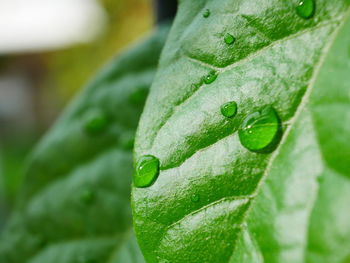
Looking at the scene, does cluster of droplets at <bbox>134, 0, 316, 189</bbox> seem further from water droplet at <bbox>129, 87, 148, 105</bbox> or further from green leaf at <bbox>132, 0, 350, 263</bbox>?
water droplet at <bbox>129, 87, 148, 105</bbox>

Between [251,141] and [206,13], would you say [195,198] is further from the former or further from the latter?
[206,13]

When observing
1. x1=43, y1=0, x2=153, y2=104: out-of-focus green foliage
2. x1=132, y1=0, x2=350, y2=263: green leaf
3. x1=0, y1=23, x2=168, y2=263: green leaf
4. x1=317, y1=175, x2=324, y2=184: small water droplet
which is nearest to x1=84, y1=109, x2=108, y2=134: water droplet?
x1=0, y1=23, x2=168, y2=263: green leaf

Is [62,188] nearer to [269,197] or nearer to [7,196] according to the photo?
[269,197]

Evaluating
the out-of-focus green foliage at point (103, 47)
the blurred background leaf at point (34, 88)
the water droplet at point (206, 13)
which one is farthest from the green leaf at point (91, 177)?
the blurred background leaf at point (34, 88)

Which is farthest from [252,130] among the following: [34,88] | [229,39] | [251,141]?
[34,88]

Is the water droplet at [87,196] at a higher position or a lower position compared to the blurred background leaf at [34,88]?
higher

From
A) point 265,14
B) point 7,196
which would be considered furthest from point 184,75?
point 7,196

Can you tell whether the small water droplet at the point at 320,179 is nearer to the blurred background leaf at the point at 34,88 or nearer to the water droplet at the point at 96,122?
the water droplet at the point at 96,122

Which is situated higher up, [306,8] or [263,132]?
[306,8]
